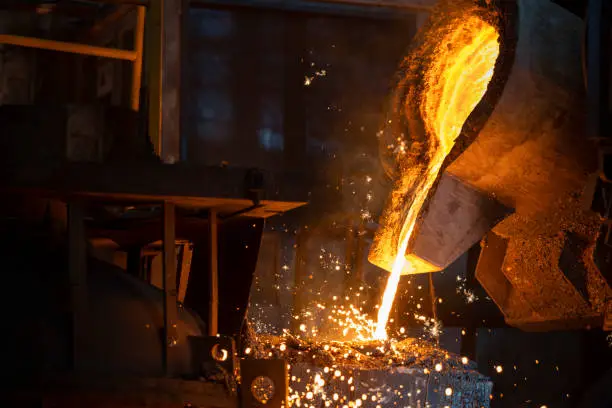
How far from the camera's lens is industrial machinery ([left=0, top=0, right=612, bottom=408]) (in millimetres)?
2758

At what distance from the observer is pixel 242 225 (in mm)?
3514

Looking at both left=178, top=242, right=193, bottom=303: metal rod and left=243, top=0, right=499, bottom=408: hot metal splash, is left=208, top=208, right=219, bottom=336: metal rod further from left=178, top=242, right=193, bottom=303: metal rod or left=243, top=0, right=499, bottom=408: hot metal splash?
left=243, top=0, right=499, bottom=408: hot metal splash

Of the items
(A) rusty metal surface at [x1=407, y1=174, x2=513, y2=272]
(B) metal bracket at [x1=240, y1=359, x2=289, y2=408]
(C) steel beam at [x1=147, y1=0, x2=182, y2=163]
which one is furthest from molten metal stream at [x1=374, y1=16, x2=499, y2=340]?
(B) metal bracket at [x1=240, y1=359, x2=289, y2=408]

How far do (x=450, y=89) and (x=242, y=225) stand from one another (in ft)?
7.97

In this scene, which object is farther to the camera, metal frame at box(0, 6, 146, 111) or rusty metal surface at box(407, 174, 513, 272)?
rusty metal surface at box(407, 174, 513, 272)

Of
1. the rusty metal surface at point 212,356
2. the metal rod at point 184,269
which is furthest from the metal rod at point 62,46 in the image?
the rusty metal surface at point 212,356

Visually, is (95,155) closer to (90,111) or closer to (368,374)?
(90,111)

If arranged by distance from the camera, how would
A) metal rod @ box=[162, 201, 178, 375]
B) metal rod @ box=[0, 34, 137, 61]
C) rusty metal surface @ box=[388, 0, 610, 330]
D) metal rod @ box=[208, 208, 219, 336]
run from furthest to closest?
rusty metal surface @ box=[388, 0, 610, 330] < metal rod @ box=[0, 34, 137, 61] < metal rod @ box=[208, 208, 219, 336] < metal rod @ box=[162, 201, 178, 375]

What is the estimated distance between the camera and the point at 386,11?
6891 mm

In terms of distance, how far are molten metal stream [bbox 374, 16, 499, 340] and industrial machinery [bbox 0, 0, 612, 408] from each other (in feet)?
0.09

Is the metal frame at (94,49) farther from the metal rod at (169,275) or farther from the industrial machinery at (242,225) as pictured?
the metal rod at (169,275)

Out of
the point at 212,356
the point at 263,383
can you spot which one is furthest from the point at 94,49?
the point at 263,383

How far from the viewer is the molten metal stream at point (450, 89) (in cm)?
515

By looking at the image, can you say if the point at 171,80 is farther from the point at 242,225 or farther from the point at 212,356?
the point at 212,356
